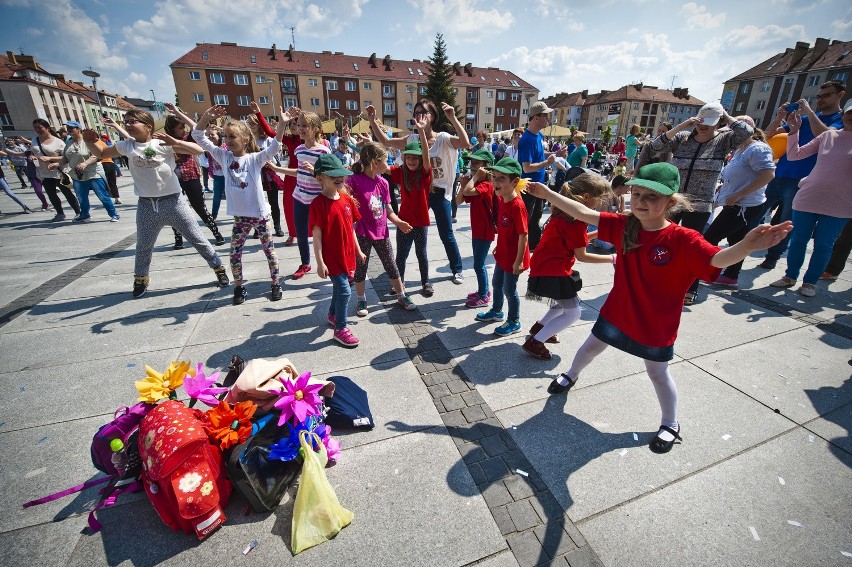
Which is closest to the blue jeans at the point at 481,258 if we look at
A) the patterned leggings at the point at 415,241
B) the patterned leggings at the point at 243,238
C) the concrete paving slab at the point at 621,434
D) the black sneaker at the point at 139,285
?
the patterned leggings at the point at 415,241

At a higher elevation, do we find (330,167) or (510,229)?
(330,167)

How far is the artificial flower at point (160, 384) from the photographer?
203cm

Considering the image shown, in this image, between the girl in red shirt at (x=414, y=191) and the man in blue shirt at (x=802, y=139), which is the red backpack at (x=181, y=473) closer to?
the girl in red shirt at (x=414, y=191)

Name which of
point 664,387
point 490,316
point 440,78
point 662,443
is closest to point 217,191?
point 490,316

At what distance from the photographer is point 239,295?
14.5ft

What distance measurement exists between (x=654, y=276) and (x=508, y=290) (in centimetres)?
153

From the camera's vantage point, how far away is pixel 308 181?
4586mm

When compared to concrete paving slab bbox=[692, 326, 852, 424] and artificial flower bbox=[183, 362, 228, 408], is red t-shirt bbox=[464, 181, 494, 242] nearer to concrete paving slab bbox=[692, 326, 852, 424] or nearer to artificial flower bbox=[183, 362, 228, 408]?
concrete paving slab bbox=[692, 326, 852, 424]

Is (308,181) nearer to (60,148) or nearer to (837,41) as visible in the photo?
(60,148)

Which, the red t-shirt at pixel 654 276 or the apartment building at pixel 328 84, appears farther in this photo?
the apartment building at pixel 328 84

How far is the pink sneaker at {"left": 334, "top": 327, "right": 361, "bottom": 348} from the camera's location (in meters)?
3.49

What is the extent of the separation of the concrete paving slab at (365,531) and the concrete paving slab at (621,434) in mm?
534

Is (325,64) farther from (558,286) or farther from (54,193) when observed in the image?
(558,286)

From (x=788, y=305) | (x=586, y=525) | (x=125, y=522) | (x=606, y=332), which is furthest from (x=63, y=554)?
(x=788, y=305)
